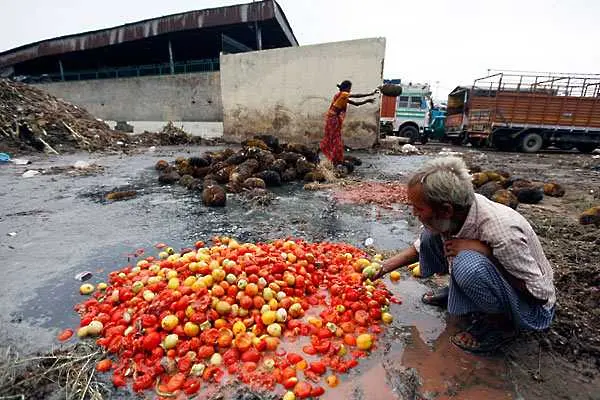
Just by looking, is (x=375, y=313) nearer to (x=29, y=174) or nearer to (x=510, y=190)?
(x=510, y=190)

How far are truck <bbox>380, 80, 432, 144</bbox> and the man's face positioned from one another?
736 inches

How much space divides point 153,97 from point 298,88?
9744 millimetres

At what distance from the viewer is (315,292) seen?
108 inches

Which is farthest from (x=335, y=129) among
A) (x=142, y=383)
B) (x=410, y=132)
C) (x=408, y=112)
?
(x=408, y=112)

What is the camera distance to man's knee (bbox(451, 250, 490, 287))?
6.07ft

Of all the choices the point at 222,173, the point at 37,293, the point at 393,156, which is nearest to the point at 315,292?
the point at 37,293

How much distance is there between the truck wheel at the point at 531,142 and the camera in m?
15.6

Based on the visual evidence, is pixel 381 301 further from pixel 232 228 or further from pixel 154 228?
pixel 154 228

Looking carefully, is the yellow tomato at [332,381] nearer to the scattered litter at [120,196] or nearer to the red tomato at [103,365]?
the red tomato at [103,365]

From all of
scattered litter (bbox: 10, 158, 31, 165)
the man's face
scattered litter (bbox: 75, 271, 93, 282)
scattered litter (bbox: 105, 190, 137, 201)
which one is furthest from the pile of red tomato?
scattered litter (bbox: 10, 158, 31, 165)

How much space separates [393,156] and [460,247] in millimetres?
10253

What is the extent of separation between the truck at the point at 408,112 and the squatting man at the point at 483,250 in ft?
61.2

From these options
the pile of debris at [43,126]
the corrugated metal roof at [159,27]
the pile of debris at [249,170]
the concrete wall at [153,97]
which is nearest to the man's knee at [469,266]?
the pile of debris at [249,170]

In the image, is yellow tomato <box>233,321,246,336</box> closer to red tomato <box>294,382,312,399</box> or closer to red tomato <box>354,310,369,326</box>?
red tomato <box>294,382,312,399</box>
